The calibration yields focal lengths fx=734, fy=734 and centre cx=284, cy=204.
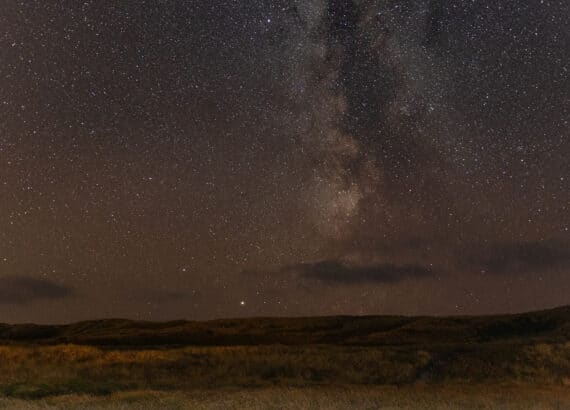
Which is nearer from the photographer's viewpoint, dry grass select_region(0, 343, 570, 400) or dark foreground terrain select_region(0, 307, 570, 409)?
dark foreground terrain select_region(0, 307, 570, 409)

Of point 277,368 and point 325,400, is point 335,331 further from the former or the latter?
point 325,400

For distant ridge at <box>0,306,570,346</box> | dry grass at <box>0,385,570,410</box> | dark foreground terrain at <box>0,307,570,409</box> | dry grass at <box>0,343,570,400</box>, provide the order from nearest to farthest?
dry grass at <box>0,385,570,410</box> < dark foreground terrain at <box>0,307,570,409</box> < dry grass at <box>0,343,570,400</box> < distant ridge at <box>0,306,570,346</box>

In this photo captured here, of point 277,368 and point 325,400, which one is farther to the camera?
point 277,368

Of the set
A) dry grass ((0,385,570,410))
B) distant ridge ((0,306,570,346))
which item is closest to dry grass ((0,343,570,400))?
dry grass ((0,385,570,410))

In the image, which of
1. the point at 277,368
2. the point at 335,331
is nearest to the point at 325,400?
the point at 277,368

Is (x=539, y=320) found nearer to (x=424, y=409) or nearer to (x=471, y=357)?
(x=471, y=357)

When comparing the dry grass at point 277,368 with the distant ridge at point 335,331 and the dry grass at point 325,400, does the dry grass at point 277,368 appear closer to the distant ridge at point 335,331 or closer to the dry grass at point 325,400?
the dry grass at point 325,400

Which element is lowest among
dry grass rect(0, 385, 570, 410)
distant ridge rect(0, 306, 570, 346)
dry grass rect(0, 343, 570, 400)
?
dry grass rect(0, 385, 570, 410)

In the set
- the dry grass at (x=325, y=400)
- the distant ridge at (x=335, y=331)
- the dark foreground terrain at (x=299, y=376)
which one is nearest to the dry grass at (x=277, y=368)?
the dark foreground terrain at (x=299, y=376)

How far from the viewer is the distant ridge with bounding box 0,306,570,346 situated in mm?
52844

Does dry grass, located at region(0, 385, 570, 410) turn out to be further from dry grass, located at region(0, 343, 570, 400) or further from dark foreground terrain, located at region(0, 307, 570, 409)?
dry grass, located at region(0, 343, 570, 400)

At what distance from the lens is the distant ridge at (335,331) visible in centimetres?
5284

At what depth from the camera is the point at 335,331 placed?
62625 millimetres

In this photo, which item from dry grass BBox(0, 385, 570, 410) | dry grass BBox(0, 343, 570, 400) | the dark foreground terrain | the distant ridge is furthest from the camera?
the distant ridge
